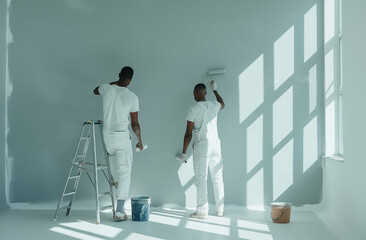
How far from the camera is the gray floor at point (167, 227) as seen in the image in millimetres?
3910

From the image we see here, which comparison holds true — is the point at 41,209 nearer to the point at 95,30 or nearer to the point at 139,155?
the point at 139,155

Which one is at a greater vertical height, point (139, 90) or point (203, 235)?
point (139, 90)

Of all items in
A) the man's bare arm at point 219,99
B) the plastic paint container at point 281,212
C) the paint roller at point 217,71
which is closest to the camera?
the plastic paint container at point 281,212

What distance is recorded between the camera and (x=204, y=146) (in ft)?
15.5

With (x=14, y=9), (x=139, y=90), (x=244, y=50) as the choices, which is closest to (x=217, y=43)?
(x=244, y=50)

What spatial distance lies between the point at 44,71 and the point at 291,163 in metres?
3.20

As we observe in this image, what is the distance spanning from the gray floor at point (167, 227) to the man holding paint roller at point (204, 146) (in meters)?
0.21

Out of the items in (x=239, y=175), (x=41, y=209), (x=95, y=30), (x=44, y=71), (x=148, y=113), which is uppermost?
(x=95, y=30)

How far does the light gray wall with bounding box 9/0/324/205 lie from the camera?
514 cm

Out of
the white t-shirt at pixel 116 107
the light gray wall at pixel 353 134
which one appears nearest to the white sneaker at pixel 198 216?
the white t-shirt at pixel 116 107

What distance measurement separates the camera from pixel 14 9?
5426mm

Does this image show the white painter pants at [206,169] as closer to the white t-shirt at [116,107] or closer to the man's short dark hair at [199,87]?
the man's short dark hair at [199,87]

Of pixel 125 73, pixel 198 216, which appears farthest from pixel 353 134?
pixel 125 73

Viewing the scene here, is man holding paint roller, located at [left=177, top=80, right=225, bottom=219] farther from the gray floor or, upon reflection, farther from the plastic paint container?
the plastic paint container
